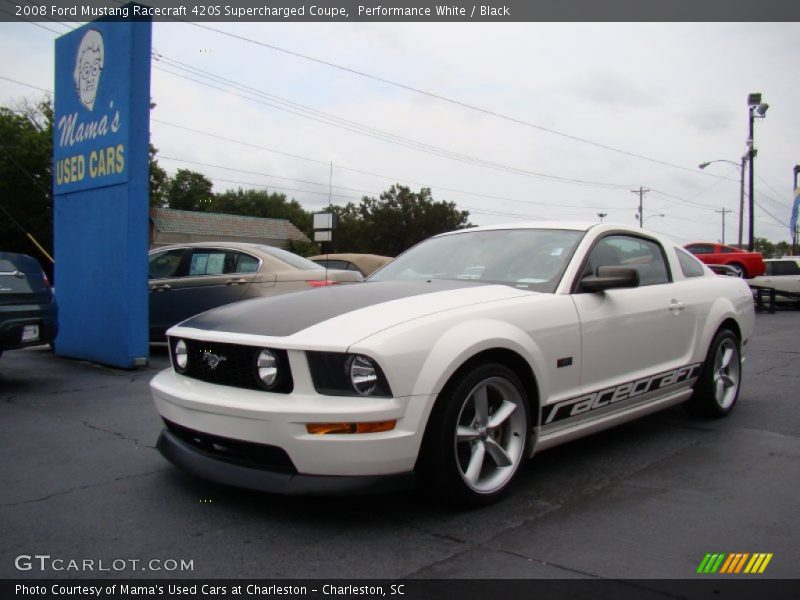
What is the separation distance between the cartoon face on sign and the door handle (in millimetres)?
6555

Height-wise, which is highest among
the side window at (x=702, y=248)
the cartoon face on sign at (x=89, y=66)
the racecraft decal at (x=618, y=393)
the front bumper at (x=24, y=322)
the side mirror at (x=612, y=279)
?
the cartoon face on sign at (x=89, y=66)

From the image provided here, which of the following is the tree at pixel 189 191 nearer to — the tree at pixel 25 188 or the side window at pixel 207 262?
the tree at pixel 25 188

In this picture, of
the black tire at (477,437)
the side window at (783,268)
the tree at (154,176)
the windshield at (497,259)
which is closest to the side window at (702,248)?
the side window at (783,268)

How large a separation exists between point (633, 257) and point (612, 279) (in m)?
0.96

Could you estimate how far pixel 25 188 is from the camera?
38.3 meters

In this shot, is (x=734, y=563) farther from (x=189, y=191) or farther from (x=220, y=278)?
(x=189, y=191)

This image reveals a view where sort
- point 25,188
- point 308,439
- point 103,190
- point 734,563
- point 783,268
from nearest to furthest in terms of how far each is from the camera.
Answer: point 734,563, point 308,439, point 103,190, point 783,268, point 25,188

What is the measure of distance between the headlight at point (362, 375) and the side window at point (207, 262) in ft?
20.2

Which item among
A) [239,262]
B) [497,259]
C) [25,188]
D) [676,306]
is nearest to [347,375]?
[497,259]

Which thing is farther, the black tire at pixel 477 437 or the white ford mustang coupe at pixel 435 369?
the black tire at pixel 477 437

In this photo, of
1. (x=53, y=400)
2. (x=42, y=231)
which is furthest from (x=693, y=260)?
(x=42, y=231)

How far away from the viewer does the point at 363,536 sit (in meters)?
2.92

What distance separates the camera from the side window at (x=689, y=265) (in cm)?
507
